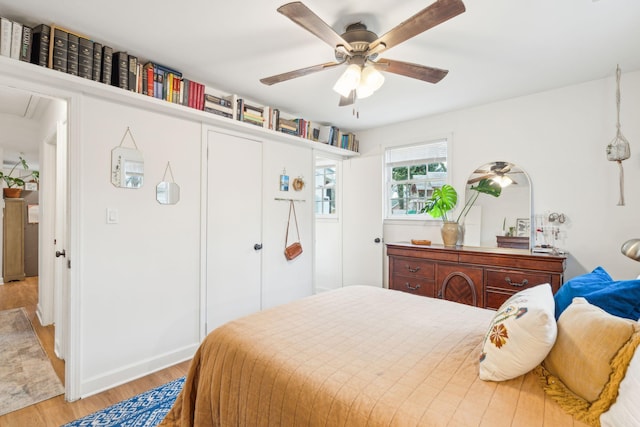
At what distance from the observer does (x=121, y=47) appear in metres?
2.24

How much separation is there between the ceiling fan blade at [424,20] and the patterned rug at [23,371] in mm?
3080

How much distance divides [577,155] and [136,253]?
12.7 feet

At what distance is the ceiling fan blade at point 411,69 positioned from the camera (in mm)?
1922

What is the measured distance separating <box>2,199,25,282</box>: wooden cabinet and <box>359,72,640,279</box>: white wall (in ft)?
24.5

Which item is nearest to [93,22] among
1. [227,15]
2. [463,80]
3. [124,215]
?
[227,15]

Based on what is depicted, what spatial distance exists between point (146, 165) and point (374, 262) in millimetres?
2811

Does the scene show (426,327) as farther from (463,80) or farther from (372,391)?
(463,80)

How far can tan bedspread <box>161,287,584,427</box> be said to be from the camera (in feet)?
3.18

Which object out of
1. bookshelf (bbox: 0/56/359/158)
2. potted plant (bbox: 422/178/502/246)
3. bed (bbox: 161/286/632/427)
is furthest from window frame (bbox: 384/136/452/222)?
bed (bbox: 161/286/632/427)

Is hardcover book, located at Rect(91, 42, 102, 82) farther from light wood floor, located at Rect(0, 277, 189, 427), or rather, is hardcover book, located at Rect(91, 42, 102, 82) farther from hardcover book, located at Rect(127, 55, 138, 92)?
light wood floor, located at Rect(0, 277, 189, 427)

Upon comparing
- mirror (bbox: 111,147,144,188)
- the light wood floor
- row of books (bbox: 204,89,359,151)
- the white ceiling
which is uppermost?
the white ceiling

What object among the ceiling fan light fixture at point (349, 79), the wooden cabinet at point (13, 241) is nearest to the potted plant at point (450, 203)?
the ceiling fan light fixture at point (349, 79)

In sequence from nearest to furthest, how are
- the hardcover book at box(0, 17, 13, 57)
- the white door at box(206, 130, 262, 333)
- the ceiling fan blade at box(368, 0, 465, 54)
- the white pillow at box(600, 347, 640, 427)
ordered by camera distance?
the white pillow at box(600, 347, 640, 427) → the ceiling fan blade at box(368, 0, 465, 54) → the hardcover book at box(0, 17, 13, 57) → the white door at box(206, 130, 262, 333)

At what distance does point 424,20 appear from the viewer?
1.46 metres
